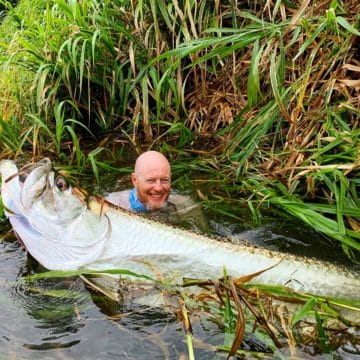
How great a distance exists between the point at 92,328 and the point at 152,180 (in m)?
1.37

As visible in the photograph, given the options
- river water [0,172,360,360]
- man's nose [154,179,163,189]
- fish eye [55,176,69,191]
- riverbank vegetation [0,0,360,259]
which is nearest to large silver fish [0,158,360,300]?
fish eye [55,176,69,191]

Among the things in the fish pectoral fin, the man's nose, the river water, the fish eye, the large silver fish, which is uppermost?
the fish eye

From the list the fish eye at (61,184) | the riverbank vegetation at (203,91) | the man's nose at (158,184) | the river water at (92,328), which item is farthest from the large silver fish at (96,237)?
the riverbank vegetation at (203,91)

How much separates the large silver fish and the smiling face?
2.58 ft

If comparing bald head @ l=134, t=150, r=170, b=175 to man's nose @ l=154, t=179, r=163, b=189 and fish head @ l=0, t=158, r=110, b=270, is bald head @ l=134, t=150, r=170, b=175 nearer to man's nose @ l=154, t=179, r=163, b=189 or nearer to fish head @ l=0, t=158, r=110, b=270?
man's nose @ l=154, t=179, r=163, b=189

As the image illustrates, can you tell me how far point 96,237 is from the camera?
2.94 meters

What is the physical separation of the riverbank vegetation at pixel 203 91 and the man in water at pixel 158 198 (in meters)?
0.20

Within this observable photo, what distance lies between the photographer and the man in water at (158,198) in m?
3.79

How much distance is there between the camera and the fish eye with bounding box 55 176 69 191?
3017mm

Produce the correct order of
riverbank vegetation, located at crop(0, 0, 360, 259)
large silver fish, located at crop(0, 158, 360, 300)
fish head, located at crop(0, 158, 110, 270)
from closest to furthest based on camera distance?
large silver fish, located at crop(0, 158, 360, 300), fish head, located at crop(0, 158, 110, 270), riverbank vegetation, located at crop(0, 0, 360, 259)

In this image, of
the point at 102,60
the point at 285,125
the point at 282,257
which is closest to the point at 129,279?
the point at 282,257

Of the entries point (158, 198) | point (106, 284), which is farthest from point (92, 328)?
point (158, 198)

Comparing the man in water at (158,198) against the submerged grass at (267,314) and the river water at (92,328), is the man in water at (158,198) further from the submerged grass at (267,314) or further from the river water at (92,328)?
the submerged grass at (267,314)

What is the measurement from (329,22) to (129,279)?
7.52ft
